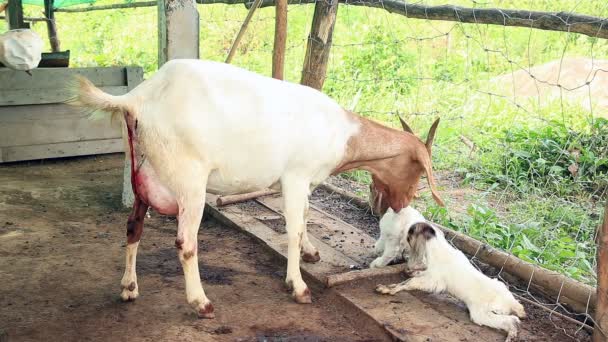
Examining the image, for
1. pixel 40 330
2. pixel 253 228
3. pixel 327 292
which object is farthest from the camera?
pixel 253 228

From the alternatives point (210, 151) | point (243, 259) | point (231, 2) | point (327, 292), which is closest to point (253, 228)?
point (243, 259)

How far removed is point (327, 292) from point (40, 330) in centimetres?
166

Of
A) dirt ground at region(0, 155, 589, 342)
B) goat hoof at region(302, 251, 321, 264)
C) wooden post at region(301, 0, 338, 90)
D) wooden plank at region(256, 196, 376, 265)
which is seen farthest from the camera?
wooden post at region(301, 0, 338, 90)

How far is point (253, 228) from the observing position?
4.95 m


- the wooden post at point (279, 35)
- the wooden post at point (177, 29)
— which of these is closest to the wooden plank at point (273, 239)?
the wooden post at point (279, 35)

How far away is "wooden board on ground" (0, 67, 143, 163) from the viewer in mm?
6465

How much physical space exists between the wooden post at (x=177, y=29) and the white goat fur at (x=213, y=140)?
5.40 feet

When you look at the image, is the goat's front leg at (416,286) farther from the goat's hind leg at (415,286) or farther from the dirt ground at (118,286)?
the dirt ground at (118,286)

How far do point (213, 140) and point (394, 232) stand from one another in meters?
1.39

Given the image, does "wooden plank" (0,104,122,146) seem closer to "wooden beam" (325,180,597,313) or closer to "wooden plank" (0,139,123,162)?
"wooden plank" (0,139,123,162)

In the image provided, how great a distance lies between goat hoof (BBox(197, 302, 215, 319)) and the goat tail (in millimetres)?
1146

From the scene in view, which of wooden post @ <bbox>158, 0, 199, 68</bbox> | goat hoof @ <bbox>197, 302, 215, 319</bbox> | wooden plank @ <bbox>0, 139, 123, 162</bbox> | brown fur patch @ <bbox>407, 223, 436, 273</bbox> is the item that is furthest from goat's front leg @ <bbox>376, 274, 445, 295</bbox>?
wooden plank @ <bbox>0, 139, 123, 162</bbox>

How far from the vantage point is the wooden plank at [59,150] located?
6605 millimetres

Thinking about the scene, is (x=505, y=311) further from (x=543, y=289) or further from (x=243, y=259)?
(x=243, y=259)
